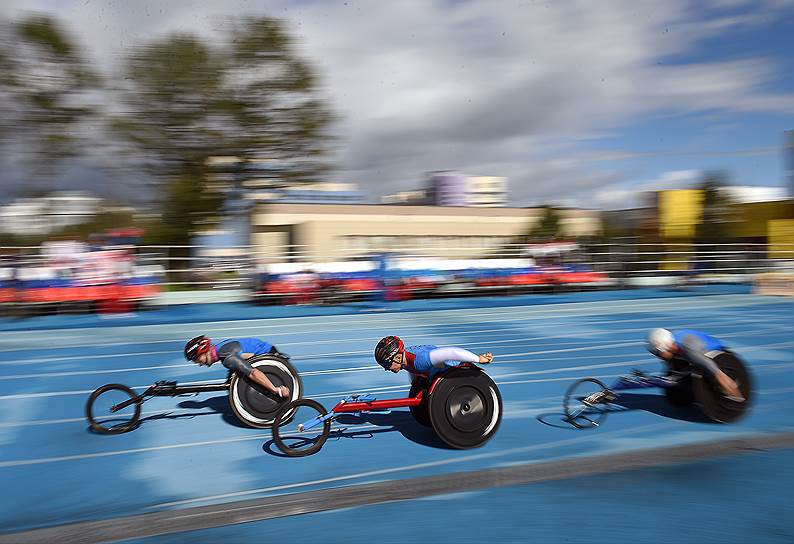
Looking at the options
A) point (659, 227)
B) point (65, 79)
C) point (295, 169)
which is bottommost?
point (659, 227)

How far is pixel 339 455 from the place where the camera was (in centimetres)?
562

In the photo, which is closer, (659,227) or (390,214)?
(659,227)

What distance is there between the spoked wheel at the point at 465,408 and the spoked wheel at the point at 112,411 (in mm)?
2699

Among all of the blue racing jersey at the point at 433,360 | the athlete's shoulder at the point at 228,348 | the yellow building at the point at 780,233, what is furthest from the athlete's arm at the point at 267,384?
the yellow building at the point at 780,233

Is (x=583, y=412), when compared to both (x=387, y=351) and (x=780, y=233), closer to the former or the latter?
(x=387, y=351)

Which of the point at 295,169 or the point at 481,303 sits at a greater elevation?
the point at 295,169

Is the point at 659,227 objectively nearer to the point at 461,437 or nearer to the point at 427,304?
the point at 427,304

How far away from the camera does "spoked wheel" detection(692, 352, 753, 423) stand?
20.5 feet

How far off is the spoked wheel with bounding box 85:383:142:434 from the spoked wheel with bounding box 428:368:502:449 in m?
2.70

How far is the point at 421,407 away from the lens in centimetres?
588

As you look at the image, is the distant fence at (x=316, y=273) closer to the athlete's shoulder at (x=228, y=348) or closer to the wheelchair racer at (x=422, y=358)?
the athlete's shoulder at (x=228, y=348)

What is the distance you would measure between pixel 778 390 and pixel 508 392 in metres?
3.05

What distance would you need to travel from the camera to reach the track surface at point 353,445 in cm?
442

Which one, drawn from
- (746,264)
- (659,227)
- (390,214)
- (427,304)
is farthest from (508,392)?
(390,214)
